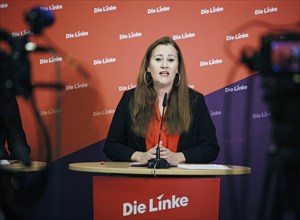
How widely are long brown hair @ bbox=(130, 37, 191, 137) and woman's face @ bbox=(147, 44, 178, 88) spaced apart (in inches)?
1.6

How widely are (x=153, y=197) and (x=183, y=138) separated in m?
0.66

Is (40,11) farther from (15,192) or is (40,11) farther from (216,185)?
(216,185)

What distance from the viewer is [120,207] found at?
2.70 m

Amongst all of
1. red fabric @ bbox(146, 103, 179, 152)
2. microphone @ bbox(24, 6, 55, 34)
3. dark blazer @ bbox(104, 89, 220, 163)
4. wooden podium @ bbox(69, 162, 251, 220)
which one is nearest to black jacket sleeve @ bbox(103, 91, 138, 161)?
dark blazer @ bbox(104, 89, 220, 163)

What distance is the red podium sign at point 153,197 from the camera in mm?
2680

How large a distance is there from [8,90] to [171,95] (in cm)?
170

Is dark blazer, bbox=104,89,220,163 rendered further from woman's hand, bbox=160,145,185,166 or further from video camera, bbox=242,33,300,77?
video camera, bbox=242,33,300,77

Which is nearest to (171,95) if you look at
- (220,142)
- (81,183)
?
(220,142)

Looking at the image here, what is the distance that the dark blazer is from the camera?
3.17 meters

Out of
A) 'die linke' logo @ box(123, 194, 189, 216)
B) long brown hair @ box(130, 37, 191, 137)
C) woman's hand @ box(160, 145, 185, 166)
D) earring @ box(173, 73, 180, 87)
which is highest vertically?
earring @ box(173, 73, 180, 87)

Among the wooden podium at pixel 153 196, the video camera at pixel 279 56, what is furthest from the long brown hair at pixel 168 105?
the video camera at pixel 279 56

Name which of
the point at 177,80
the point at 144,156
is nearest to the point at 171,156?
the point at 144,156

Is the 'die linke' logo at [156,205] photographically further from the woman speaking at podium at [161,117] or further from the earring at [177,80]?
the earring at [177,80]

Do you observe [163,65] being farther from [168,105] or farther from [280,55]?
[280,55]
